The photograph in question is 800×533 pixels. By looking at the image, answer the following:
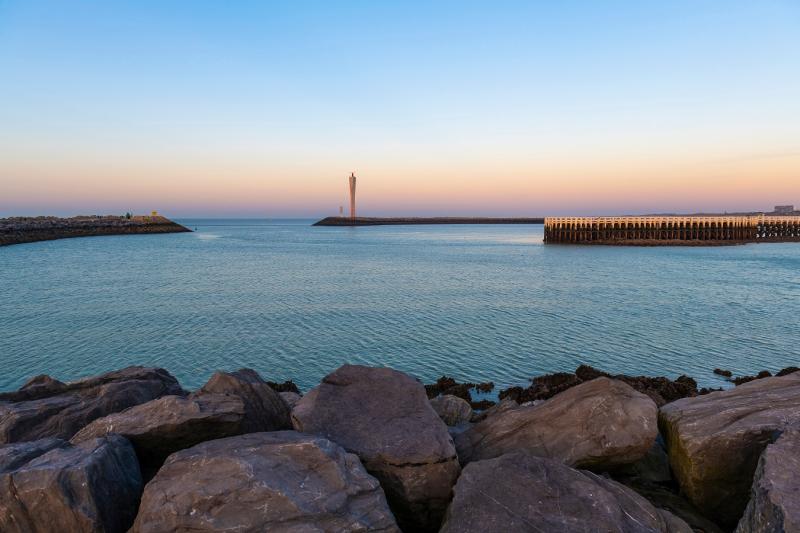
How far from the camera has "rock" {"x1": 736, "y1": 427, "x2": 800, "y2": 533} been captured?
4918 mm

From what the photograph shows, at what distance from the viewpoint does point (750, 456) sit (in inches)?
263

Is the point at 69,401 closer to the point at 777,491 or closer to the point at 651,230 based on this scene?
the point at 777,491

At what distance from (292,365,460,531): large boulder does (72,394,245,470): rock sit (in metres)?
1.00

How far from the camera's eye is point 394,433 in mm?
7043

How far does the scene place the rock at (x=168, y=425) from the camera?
7.02 meters

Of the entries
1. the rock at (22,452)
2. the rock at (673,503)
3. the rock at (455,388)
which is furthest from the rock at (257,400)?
the rock at (455,388)

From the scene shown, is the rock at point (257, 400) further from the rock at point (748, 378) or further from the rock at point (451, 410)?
the rock at point (748, 378)

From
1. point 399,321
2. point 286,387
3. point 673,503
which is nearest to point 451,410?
point 673,503

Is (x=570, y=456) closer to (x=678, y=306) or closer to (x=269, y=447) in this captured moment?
(x=269, y=447)

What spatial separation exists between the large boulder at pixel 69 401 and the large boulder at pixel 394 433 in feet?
11.6

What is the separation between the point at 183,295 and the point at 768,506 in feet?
106

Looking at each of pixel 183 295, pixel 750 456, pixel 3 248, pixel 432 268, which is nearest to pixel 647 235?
pixel 432 268

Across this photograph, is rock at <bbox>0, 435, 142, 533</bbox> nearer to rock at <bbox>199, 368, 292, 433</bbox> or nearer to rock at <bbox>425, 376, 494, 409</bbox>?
rock at <bbox>199, 368, 292, 433</bbox>

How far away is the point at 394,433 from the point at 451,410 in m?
3.73
